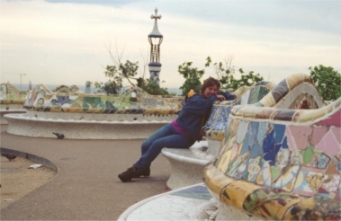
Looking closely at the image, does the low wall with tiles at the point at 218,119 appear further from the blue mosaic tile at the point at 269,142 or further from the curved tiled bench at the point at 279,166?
the blue mosaic tile at the point at 269,142

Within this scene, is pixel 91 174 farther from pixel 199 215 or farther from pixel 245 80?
pixel 245 80

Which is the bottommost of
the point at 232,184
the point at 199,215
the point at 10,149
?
the point at 10,149

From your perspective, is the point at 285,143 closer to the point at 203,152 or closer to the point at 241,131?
the point at 241,131

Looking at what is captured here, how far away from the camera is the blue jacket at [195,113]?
21.1ft

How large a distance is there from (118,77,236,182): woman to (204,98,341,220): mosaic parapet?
131 inches

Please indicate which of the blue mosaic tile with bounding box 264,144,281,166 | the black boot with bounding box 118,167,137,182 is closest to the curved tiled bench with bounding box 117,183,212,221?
the blue mosaic tile with bounding box 264,144,281,166

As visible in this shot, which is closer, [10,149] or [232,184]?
[232,184]

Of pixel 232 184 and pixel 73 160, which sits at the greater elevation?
pixel 232 184

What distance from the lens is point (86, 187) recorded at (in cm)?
662

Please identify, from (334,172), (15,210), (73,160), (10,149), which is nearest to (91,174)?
(73,160)

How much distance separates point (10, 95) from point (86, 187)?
1461cm

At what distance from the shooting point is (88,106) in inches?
532

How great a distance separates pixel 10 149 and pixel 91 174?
361cm

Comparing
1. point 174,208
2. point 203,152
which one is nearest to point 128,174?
point 203,152
